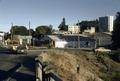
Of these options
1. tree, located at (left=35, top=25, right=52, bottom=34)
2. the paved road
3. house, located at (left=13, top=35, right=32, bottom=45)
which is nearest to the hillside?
the paved road

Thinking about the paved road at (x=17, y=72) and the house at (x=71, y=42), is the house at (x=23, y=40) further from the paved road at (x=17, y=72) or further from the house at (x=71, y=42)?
the paved road at (x=17, y=72)

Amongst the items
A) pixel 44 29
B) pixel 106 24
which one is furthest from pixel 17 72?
pixel 106 24

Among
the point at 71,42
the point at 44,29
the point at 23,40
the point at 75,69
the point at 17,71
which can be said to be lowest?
the point at 75,69

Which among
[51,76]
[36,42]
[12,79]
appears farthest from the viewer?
[36,42]

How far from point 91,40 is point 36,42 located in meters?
20.0

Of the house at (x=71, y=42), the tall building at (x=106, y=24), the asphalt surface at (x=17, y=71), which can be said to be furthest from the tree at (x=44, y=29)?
the asphalt surface at (x=17, y=71)

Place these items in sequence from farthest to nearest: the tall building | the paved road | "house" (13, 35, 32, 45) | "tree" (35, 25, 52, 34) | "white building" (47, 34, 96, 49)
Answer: the tall building < "tree" (35, 25, 52, 34) < "house" (13, 35, 32, 45) < "white building" (47, 34, 96, 49) < the paved road

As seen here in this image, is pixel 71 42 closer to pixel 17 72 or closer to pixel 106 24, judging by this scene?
Result: pixel 17 72

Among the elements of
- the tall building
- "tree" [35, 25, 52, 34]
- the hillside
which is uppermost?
the tall building

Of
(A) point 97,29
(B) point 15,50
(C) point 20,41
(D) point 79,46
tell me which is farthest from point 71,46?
(A) point 97,29

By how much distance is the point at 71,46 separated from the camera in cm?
9988

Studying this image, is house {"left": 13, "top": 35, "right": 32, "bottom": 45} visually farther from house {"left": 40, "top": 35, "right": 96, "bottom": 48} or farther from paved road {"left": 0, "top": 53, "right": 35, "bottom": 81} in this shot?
paved road {"left": 0, "top": 53, "right": 35, "bottom": 81}

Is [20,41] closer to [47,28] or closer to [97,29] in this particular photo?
[47,28]

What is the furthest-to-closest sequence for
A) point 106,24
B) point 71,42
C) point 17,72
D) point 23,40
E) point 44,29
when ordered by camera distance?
point 106,24 → point 44,29 → point 23,40 → point 71,42 → point 17,72
